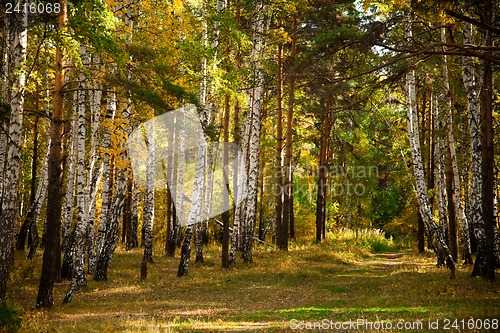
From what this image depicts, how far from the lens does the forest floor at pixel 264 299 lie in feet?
27.8

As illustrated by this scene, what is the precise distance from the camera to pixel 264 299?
1257 cm

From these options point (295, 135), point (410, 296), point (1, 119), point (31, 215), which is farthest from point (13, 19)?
point (295, 135)

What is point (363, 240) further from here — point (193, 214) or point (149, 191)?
point (149, 191)

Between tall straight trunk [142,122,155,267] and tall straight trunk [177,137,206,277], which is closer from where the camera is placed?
tall straight trunk [177,137,206,277]

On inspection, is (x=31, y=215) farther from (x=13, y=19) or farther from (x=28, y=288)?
(x=13, y=19)

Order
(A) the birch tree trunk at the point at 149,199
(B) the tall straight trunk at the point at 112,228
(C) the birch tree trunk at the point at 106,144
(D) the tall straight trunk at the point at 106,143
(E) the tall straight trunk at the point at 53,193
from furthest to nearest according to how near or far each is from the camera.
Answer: (A) the birch tree trunk at the point at 149,199, (B) the tall straight trunk at the point at 112,228, (D) the tall straight trunk at the point at 106,143, (C) the birch tree trunk at the point at 106,144, (E) the tall straight trunk at the point at 53,193

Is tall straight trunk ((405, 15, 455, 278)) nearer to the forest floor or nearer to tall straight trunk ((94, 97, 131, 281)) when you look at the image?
the forest floor

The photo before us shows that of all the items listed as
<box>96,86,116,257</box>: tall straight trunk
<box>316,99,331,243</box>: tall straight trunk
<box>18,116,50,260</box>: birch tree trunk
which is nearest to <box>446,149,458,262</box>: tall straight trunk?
<box>316,99,331,243</box>: tall straight trunk

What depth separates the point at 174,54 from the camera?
1561cm

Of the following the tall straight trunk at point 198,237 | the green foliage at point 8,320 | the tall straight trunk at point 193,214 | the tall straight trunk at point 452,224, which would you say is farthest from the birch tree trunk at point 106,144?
the tall straight trunk at point 452,224

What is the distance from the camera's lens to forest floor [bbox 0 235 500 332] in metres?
8.48

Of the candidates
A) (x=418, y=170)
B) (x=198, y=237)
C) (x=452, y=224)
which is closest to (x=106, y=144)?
(x=198, y=237)

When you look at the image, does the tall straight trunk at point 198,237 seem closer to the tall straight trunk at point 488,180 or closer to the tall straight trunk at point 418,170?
the tall straight trunk at point 418,170

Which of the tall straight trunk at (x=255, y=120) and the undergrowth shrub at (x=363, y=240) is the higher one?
the tall straight trunk at (x=255, y=120)
